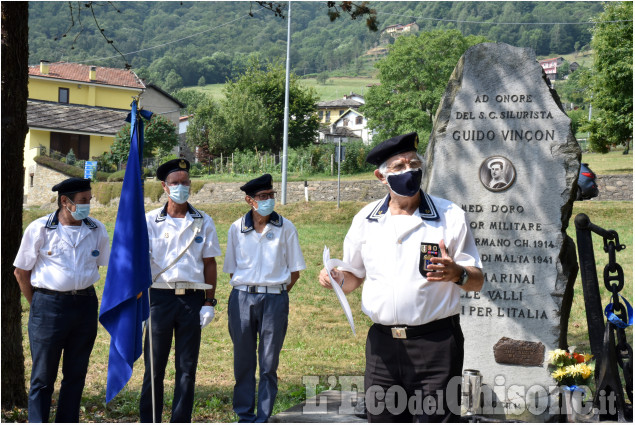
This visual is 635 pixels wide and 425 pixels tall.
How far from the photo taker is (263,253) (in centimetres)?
633

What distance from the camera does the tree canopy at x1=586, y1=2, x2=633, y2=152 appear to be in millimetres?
33156

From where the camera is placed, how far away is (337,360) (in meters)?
9.54

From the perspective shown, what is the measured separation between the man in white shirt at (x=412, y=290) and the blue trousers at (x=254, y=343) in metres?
2.18

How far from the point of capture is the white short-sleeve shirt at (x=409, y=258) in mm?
3877

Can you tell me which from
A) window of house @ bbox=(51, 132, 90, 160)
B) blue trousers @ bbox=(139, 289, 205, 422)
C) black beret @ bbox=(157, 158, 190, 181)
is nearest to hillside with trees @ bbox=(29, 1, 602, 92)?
window of house @ bbox=(51, 132, 90, 160)

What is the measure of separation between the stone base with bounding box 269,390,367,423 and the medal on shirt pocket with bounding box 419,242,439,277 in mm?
2686

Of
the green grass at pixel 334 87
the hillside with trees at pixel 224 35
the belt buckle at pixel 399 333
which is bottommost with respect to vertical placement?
the belt buckle at pixel 399 333

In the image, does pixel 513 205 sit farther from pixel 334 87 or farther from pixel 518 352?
pixel 334 87

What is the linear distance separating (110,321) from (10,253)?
176 cm

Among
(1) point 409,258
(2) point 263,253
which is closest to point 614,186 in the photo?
(2) point 263,253

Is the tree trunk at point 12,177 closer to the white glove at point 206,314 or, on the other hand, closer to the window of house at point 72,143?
the white glove at point 206,314

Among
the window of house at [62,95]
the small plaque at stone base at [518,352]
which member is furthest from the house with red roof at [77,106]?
the small plaque at stone base at [518,352]

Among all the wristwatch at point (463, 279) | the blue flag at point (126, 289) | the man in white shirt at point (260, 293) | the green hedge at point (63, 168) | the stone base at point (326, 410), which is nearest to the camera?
the wristwatch at point (463, 279)

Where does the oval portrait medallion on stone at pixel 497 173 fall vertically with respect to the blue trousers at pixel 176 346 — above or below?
above
